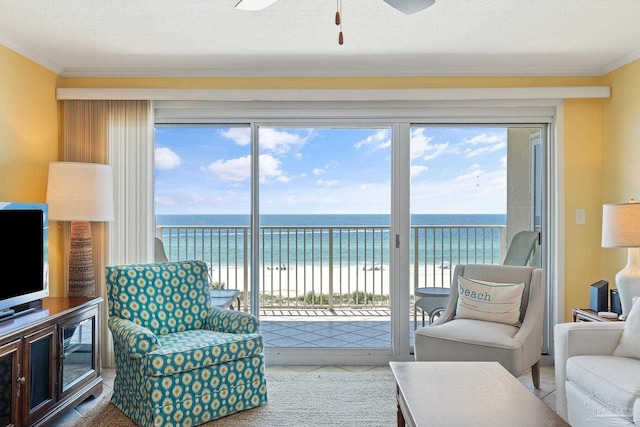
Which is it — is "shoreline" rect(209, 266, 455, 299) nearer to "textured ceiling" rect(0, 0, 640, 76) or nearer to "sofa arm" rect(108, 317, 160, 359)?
"sofa arm" rect(108, 317, 160, 359)

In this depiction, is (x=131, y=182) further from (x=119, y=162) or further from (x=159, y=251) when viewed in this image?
(x=159, y=251)

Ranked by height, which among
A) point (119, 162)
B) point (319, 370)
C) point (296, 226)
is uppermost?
point (119, 162)

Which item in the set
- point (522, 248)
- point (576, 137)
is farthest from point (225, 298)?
point (576, 137)

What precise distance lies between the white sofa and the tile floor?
1.73 feet

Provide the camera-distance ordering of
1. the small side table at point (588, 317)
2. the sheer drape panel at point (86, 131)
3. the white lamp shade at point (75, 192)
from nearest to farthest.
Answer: the small side table at point (588, 317), the white lamp shade at point (75, 192), the sheer drape panel at point (86, 131)

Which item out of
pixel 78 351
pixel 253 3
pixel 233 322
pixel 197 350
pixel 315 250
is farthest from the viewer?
pixel 315 250

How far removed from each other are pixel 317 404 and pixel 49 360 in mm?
1560

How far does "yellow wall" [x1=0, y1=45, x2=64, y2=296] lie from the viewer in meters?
3.12

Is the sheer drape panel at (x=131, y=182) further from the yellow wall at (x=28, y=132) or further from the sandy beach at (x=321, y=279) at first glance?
the sandy beach at (x=321, y=279)

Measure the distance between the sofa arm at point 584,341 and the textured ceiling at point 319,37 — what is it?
1.74 m

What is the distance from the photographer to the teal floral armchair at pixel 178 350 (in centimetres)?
264

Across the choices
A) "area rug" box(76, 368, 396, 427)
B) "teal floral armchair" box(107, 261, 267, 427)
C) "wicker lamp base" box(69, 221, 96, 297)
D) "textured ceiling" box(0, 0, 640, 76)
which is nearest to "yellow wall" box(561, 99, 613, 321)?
"textured ceiling" box(0, 0, 640, 76)

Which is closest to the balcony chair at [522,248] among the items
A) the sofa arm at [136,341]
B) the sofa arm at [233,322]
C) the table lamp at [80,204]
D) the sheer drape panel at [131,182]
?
the sofa arm at [233,322]

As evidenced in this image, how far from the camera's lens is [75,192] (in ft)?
10.6
